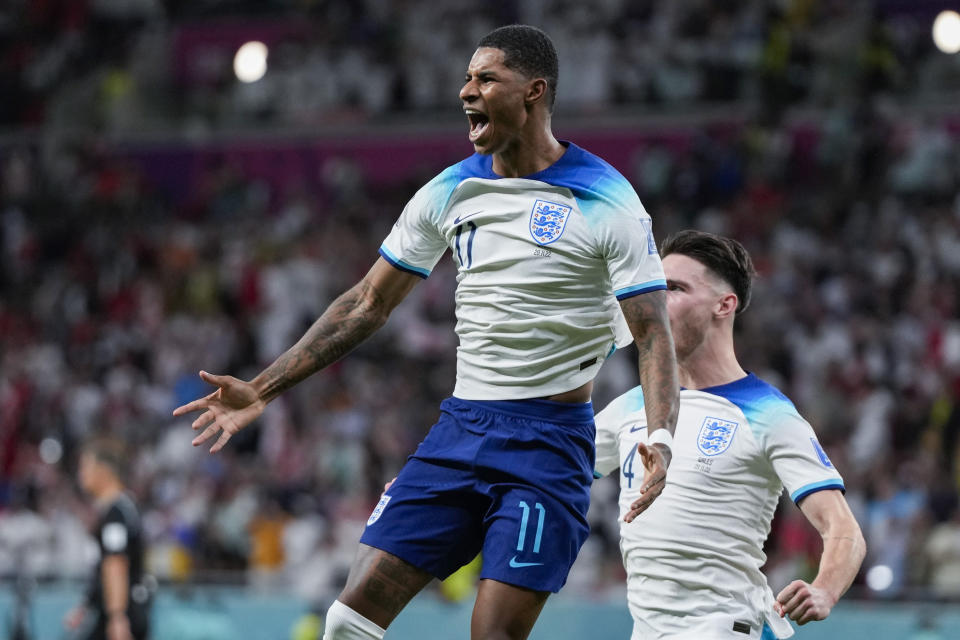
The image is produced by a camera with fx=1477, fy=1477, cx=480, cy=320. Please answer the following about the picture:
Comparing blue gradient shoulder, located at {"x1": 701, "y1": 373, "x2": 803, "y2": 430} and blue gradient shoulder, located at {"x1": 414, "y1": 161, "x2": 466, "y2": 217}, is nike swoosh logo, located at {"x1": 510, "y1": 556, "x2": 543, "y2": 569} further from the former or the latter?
blue gradient shoulder, located at {"x1": 414, "y1": 161, "x2": 466, "y2": 217}

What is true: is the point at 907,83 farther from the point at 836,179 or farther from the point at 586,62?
the point at 586,62

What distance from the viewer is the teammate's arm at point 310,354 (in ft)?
15.5

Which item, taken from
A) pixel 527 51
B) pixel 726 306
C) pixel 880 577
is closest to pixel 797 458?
pixel 726 306

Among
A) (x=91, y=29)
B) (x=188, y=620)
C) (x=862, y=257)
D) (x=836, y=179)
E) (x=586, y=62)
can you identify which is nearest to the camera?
(x=188, y=620)

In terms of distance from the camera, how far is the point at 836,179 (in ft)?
49.8

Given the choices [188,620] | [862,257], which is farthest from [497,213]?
[862,257]

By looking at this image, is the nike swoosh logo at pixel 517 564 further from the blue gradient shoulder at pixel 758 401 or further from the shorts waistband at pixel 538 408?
the blue gradient shoulder at pixel 758 401

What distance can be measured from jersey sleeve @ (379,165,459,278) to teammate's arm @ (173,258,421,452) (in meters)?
0.05

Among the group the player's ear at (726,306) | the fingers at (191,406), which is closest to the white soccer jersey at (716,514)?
the player's ear at (726,306)

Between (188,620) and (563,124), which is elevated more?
(563,124)

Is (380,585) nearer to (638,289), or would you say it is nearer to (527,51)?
(638,289)

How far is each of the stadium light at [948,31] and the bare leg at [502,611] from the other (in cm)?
1239

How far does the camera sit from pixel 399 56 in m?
18.5

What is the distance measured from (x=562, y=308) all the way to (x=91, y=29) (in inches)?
744
